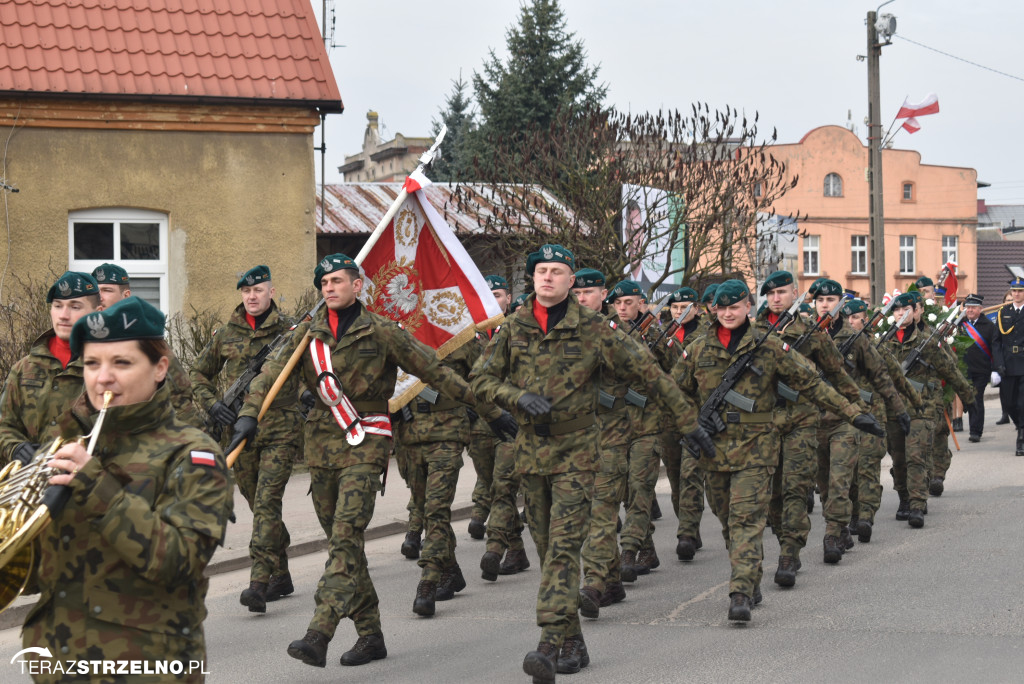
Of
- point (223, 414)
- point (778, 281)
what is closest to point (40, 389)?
point (223, 414)

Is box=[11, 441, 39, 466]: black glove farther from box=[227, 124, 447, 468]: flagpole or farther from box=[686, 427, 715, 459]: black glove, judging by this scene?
box=[686, 427, 715, 459]: black glove

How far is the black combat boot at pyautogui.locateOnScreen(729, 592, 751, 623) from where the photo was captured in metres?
7.59

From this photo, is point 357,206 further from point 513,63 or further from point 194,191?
point 513,63

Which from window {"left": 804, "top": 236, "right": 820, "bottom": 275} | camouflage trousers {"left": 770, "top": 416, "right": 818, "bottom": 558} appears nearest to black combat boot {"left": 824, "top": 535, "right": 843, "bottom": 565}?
camouflage trousers {"left": 770, "top": 416, "right": 818, "bottom": 558}

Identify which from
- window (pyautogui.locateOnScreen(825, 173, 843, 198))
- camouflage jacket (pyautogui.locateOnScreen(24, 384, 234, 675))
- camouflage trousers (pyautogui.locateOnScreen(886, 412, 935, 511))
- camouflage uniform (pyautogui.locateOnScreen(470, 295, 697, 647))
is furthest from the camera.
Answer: window (pyautogui.locateOnScreen(825, 173, 843, 198))

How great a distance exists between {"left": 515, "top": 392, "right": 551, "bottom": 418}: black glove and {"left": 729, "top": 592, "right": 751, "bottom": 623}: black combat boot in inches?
78.8

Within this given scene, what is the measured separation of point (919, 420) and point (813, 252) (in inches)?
1962

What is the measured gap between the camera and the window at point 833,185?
59906mm

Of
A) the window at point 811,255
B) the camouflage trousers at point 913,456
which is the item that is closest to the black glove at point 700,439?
the camouflage trousers at point 913,456

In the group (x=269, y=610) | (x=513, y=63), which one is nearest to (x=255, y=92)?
(x=269, y=610)

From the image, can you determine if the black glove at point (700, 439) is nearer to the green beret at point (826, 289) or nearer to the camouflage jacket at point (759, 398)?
the camouflage jacket at point (759, 398)

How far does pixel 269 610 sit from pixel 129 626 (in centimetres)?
509

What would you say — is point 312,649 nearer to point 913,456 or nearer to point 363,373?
point 363,373

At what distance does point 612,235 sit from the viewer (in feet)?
73.9
